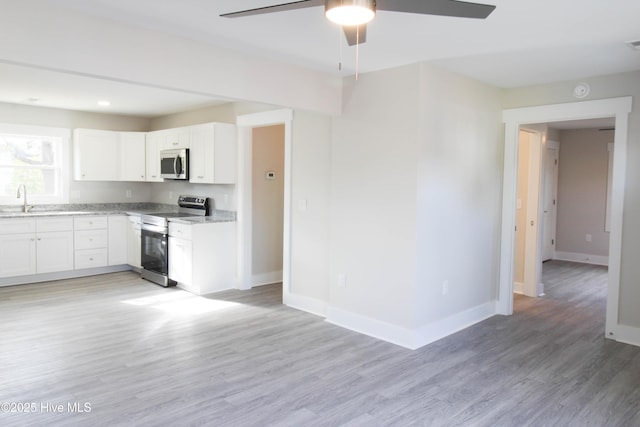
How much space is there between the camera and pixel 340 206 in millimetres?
4348

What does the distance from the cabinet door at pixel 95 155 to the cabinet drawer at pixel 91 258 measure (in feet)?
3.64

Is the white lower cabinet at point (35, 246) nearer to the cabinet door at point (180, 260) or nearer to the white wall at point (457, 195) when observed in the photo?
the cabinet door at point (180, 260)

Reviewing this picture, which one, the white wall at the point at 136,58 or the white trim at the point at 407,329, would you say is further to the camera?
the white trim at the point at 407,329

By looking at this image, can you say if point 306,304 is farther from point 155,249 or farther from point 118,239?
point 118,239

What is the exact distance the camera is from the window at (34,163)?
20.5 feet

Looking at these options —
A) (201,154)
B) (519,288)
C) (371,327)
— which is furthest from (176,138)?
(519,288)

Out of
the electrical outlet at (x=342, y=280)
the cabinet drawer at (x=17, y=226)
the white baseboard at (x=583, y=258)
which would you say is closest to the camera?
the electrical outlet at (x=342, y=280)

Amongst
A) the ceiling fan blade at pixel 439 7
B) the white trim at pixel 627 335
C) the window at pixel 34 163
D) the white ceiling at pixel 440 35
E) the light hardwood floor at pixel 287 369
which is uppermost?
the white ceiling at pixel 440 35

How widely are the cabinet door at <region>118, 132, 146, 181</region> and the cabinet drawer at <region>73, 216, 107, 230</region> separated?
2.64ft

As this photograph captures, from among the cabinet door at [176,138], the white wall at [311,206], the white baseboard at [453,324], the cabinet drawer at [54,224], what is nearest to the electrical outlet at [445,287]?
the white baseboard at [453,324]

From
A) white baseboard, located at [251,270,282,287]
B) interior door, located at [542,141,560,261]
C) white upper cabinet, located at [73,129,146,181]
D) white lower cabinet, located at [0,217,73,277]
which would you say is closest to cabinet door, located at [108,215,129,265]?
white lower cabinet, located at [0,217,73,277]

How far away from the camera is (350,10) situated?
1700mm

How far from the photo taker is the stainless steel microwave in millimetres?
5953

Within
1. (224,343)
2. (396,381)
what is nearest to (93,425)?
(224,343)
